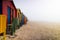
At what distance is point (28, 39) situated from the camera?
11656 millimetres

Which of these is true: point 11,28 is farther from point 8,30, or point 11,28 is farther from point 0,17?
point 0,17

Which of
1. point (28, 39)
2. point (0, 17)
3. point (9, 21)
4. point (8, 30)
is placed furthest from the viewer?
point (9, 21)

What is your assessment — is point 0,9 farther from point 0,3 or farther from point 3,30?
point 3,30

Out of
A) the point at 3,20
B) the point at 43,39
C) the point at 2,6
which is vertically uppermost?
the point at 2,6

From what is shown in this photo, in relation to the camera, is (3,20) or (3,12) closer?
(3,20)

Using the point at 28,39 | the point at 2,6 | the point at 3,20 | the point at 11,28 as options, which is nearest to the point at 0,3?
the point at 2,6

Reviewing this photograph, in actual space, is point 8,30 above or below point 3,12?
below

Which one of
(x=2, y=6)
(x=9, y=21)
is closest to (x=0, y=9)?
(x=2, y=6)

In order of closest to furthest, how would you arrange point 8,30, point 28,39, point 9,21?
point 28,39 → point 8,30 → point 9,21

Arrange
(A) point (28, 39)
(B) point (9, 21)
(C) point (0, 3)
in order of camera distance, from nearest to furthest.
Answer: (A) point (28, 39) < (C) point (0, 3) < (B) point (9, 21)

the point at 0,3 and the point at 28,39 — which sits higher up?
the point at 0,3

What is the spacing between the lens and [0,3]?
13.3 m

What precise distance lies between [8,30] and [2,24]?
589cm

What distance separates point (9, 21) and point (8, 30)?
76.5 inches
